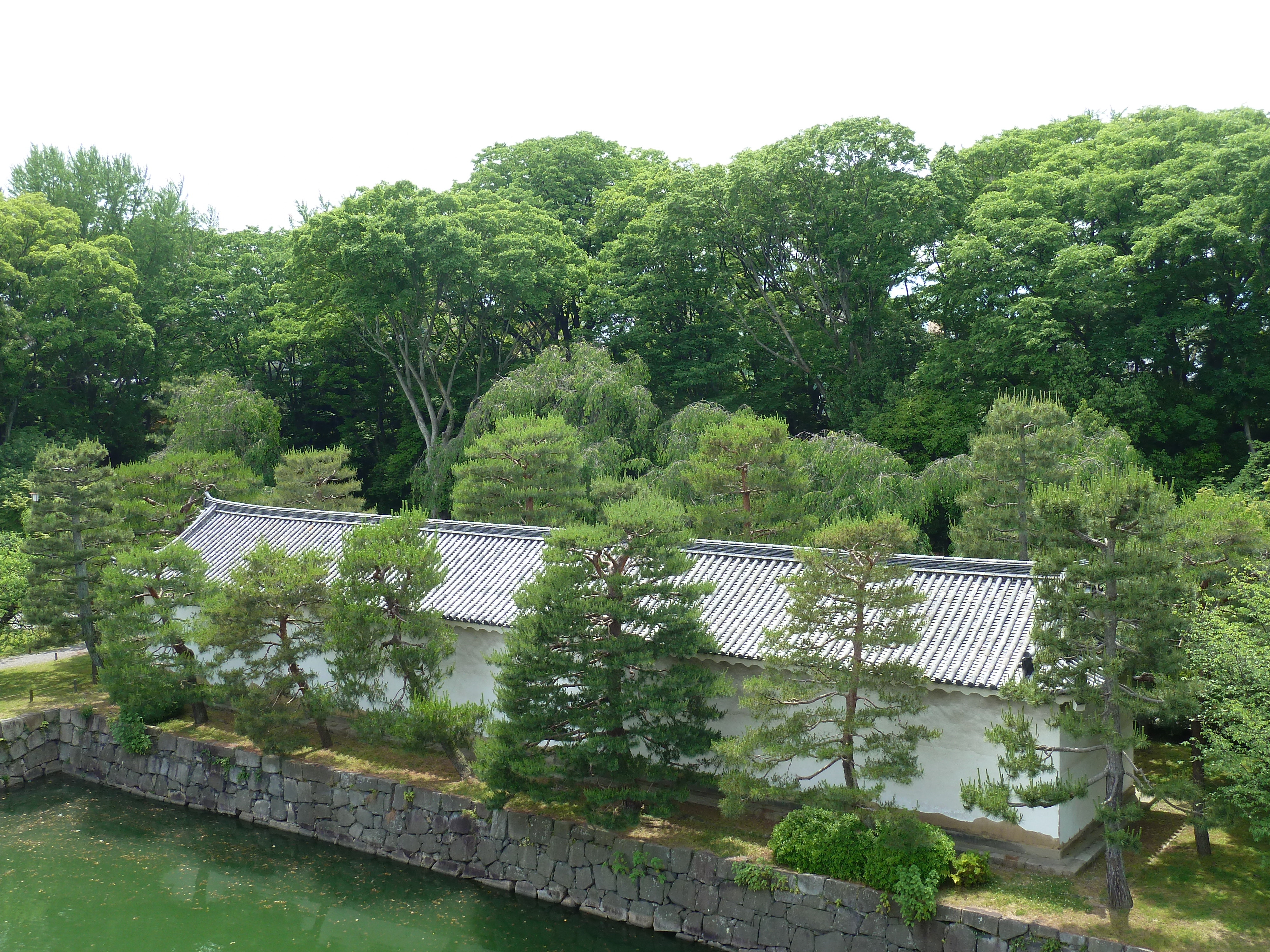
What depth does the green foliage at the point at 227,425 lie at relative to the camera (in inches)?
1095

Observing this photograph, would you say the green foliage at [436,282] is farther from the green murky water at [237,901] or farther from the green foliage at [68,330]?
the green murky water at [237,901]

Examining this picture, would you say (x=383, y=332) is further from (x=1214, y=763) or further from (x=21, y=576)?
(x=1214, y=763)

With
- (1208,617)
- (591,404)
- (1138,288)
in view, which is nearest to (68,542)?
(591,404)

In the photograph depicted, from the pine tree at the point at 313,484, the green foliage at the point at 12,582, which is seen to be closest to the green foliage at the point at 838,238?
the pine tree at the point at 313,484

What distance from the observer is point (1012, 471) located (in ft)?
52.1

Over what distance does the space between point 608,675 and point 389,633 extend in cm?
411

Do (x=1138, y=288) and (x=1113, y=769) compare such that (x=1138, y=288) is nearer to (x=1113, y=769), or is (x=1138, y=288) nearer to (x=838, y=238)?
(x=838, y=238)

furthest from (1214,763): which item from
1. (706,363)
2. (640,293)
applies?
(640,293)

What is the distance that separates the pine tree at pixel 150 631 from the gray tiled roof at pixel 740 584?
4.43 feet

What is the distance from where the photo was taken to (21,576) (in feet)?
64.5

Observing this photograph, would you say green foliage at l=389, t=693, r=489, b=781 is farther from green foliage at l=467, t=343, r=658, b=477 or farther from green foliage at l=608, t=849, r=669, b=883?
green foliage at l=467, t=343, r=658, b=477

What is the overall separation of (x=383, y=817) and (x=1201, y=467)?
832 inches

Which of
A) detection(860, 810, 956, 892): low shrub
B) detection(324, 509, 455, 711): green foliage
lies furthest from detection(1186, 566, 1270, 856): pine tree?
detection(324, 509, 455, 711): green foliage

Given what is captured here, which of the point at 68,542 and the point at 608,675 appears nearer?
the point at 608,675
